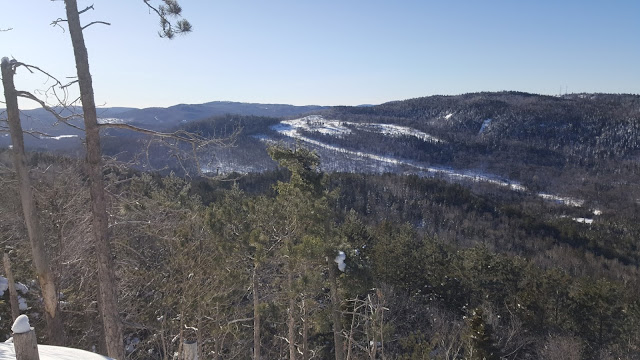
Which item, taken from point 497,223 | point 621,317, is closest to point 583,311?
point 621,317

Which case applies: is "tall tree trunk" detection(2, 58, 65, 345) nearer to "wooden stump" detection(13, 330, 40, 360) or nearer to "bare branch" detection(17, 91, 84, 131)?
"bare branch" detection(17, 91, 84, 131)

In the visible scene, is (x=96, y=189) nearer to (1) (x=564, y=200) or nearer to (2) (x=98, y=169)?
(2) (x=98, y=169)

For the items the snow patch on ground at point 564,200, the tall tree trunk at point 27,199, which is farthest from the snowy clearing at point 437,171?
the tall tree trunk at point 27,199

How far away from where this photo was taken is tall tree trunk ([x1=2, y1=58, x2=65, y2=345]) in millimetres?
5586

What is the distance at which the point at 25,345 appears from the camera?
3295mm

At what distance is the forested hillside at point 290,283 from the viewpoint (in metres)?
9.99

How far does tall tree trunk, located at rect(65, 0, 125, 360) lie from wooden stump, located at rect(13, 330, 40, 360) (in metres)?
2.36

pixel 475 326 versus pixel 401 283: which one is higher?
pixel 475 326

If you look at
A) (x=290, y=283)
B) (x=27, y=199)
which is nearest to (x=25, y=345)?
(x=27, y=199)

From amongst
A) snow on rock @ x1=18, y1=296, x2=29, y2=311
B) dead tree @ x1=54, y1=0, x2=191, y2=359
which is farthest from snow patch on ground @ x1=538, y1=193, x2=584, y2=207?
dead tree @ x1=54, y1=0, x2=191, y2=359

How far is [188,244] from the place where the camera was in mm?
11539

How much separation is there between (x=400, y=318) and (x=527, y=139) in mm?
199678

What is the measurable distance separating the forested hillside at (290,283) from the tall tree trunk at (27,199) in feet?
1.14

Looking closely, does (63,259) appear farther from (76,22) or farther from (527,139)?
(527,139)
